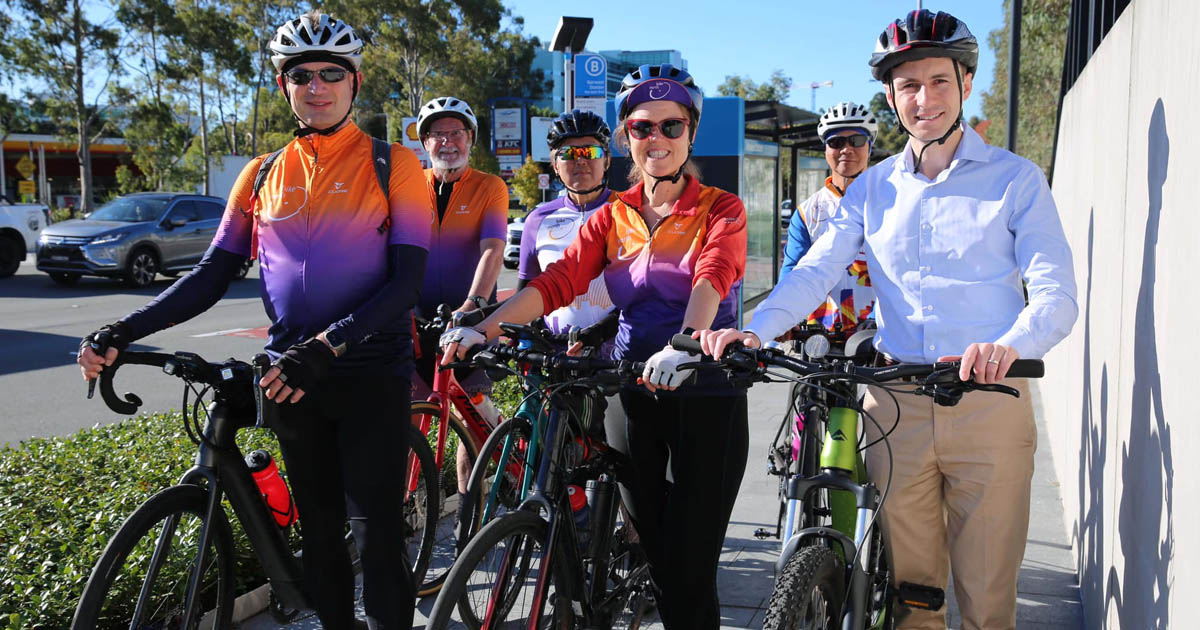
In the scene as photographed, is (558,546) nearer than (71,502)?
Yes

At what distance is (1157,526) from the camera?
2480 mm

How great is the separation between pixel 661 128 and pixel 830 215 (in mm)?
1802

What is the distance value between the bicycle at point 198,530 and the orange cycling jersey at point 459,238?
1.84 metres

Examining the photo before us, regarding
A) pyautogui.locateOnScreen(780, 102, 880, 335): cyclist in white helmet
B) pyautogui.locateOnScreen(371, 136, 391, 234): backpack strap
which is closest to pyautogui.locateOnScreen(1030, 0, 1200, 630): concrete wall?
pyautogui.locateOnScreen(780, 102, 880, 335): cyclist in white helmet

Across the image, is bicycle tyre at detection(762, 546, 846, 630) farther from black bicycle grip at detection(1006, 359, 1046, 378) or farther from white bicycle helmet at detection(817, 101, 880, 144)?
white bicycle helmet at detection(817, 101, 880, 144)

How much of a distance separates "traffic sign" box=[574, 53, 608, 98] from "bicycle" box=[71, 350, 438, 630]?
1431 cm

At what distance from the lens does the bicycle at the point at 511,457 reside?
371 centimetres

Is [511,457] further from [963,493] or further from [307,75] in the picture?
[963,493]

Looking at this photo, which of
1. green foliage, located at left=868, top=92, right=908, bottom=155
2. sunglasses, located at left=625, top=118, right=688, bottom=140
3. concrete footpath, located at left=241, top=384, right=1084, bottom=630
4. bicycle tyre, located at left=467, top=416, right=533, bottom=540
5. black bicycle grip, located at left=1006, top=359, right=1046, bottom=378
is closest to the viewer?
black bicycle grip, located at left=1006, top=359, right=1046, bottom=378

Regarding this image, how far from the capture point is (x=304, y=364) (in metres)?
2.76

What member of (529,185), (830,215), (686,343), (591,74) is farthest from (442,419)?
(529,185)

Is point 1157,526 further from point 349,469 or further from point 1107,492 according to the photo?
point 349,469

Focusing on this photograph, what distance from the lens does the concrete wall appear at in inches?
Answer: 88.4

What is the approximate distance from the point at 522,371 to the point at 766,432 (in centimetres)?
475
